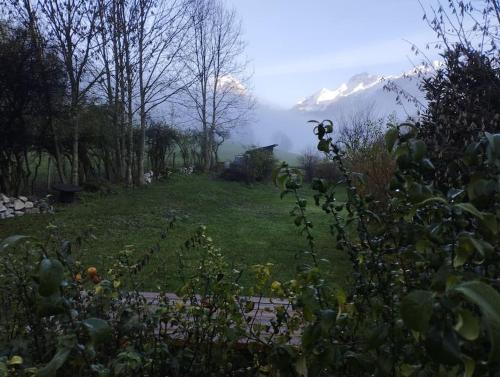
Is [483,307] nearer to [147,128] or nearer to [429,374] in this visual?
[429,374]

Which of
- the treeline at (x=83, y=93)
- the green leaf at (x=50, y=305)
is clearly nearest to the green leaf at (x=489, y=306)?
the green leaf at (x=50, y=305)

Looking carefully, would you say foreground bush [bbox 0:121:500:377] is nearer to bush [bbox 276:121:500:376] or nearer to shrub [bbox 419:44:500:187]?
bush [bbox 276:121:500:376]

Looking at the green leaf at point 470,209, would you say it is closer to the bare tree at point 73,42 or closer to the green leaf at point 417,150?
the green leaf at point 417,150

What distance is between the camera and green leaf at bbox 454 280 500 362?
1.99ft

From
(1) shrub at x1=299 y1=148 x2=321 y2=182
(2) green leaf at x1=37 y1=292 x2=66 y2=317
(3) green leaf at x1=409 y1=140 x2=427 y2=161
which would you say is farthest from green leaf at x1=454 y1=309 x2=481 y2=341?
(1) shrub at x1=299 y1=148 x2=321 y2=182

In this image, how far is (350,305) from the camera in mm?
1549

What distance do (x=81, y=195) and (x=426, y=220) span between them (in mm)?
11138

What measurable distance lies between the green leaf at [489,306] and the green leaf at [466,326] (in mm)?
54

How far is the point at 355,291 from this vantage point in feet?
5.47

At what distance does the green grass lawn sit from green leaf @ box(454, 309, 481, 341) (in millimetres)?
3709

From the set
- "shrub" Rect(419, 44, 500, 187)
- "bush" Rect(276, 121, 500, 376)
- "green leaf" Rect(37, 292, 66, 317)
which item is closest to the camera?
"bush" Rect(276, 121, 500, 376)

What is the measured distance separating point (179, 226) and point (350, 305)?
7519mm

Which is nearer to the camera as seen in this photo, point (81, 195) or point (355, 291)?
point (355, 291)

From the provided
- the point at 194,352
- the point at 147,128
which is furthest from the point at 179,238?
the point at 147,128
